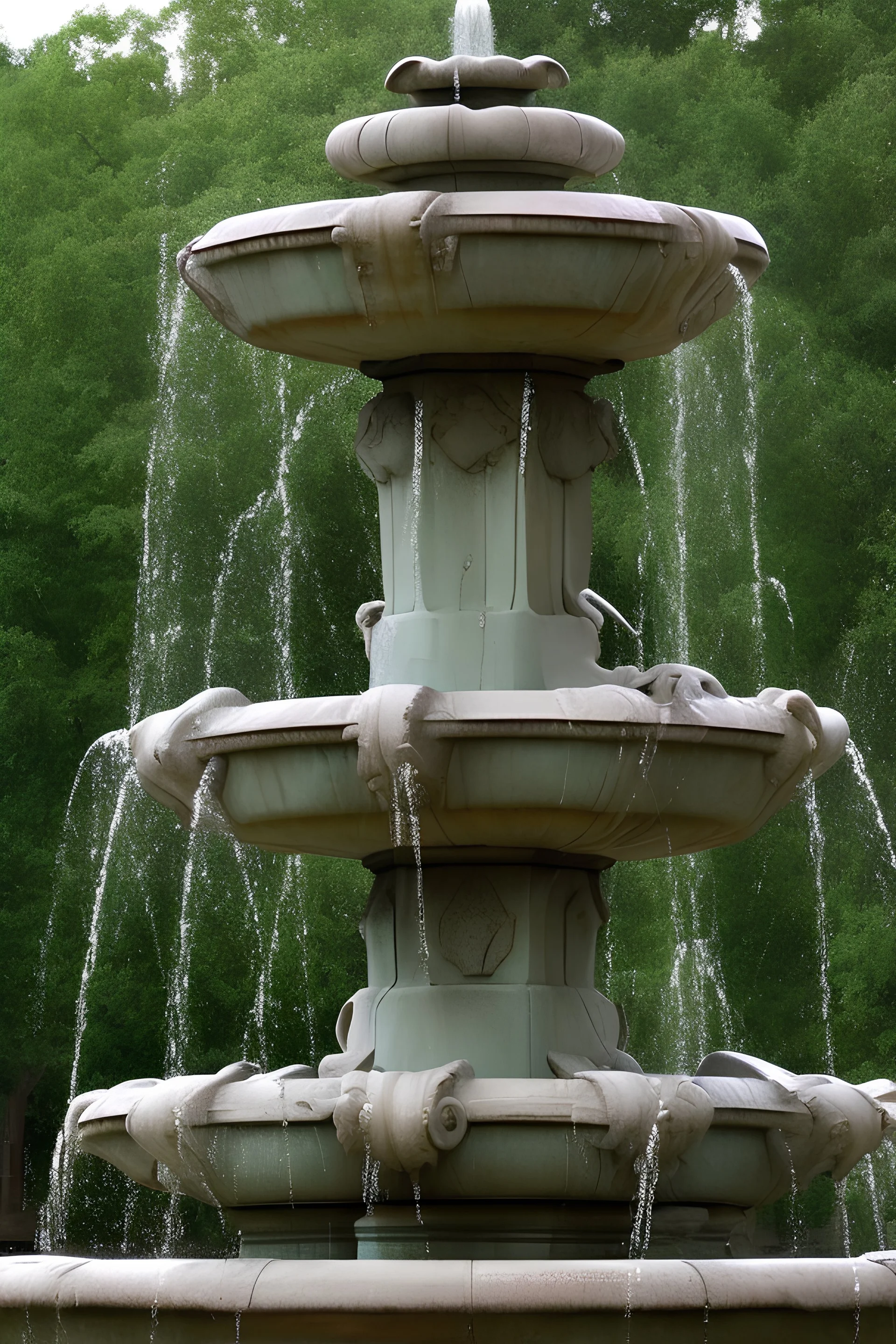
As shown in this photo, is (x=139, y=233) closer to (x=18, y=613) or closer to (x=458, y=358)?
(x=18, y=613)

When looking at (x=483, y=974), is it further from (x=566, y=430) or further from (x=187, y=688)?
(x=187, y=688)

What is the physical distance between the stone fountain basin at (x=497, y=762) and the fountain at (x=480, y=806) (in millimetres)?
15

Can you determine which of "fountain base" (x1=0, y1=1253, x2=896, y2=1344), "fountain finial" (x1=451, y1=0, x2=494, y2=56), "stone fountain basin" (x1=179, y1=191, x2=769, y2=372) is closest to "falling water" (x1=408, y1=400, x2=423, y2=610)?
Answer: "stone fountain basin" (x1=179, y1=191, x2=769, y2=372)

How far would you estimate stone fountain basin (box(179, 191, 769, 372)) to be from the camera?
770cm

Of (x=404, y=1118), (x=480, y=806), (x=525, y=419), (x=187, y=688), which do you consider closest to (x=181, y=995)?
(x=187, y=688)

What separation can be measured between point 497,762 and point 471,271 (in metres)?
1.73

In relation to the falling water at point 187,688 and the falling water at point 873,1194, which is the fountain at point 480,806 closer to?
the falling water at point 873,1194

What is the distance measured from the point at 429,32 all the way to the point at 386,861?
16.4 meters

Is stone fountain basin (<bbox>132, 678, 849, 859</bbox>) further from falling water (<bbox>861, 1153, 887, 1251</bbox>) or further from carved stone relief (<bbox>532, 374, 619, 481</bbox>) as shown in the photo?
falling water (<bbox>861, 1153, 887, 1251</bbox>)

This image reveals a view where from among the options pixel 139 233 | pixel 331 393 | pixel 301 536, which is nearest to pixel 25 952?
pixel 301 536

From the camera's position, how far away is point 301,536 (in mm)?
19391

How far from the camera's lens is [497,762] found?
7.45m

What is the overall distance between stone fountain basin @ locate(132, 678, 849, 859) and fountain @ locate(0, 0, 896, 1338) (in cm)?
1

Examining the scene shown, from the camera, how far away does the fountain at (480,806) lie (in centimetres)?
722
